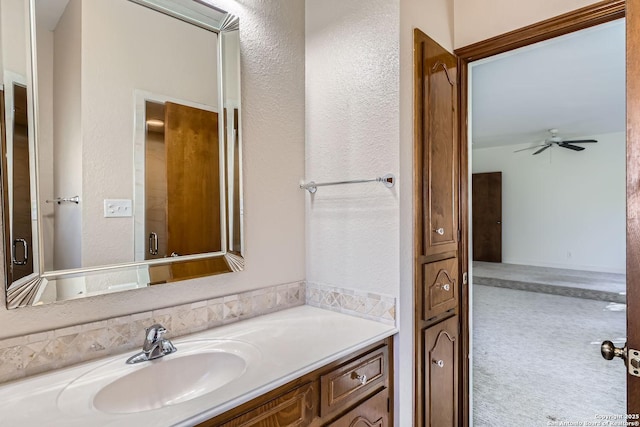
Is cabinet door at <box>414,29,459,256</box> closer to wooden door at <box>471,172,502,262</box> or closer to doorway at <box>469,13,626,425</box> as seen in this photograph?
doorway at <box>469,13,626,425</box>

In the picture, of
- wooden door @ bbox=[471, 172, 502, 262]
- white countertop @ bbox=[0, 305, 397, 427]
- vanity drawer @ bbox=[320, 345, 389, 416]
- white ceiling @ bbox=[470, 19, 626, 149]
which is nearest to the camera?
white countertop @ bbox=[0, 305, 397, 427]

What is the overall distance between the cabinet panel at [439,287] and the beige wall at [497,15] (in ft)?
3.78

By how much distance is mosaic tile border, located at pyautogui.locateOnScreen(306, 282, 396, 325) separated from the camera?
149cm

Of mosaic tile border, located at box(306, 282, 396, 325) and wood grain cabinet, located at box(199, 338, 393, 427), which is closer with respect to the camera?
wood grain cabinet, located at box(199, 338, 393, 427)

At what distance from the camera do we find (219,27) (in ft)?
4.92

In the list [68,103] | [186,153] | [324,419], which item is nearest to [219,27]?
[186,153]

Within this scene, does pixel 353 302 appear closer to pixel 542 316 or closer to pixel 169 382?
pixel 169 382

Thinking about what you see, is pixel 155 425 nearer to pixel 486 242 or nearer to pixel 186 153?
pixel 186 153

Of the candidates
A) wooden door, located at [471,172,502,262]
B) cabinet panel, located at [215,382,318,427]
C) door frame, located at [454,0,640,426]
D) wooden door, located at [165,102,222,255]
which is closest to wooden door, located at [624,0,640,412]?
door frame, located at [454,0,640,426]

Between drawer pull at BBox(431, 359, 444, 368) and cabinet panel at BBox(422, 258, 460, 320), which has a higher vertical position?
cabinet panel at BBox(422, 258, 460, 320)

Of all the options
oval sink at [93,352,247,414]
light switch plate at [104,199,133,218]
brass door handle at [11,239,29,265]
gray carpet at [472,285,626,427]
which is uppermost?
light switch plate at [104,199,133,218]

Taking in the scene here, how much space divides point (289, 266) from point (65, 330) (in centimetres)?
95

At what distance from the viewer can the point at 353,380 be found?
4.19ft

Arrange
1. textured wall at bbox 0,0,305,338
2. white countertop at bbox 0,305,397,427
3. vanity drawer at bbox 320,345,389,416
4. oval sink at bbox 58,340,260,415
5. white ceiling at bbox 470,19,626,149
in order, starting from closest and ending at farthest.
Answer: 1. white countertop at bbox 0,305,397,427
2. oval sink at bbox 58,340,260,415
3. vanity drawer at bbox 320,345,389,416
4. textured wall at bbox 0,0,305,338
5. white ceiling at bbox 470,19,626,149
